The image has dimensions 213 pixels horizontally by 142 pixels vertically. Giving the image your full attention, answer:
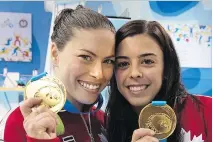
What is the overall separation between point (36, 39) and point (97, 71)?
1932mm

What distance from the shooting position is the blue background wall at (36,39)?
2814mm

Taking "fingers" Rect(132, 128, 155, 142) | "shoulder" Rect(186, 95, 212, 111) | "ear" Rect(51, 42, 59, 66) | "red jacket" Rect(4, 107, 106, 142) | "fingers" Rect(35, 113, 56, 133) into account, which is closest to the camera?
"fingers" Rect(35, 113, 56, 133)

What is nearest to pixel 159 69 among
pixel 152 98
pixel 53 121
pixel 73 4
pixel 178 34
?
pixel 152 98

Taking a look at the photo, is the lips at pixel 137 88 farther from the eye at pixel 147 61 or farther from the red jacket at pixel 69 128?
the red jacket at pixel 69 128

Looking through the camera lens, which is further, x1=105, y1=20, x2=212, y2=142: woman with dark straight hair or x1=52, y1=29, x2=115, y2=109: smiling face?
x1=105, y1=20, x2=212, y2=142: woman with dark straight hair

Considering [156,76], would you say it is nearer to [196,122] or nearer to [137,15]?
[196,122]

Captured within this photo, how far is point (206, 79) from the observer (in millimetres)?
2916

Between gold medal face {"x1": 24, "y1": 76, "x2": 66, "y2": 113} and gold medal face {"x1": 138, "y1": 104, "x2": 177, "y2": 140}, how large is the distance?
27 centimetres

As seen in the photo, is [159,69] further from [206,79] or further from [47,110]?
[206,79]

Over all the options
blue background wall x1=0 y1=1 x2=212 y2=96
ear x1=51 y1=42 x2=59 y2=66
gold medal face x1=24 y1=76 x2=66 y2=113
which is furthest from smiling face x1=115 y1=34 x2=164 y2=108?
blue background wall x1=0 y1=1 x2=212 y2=96

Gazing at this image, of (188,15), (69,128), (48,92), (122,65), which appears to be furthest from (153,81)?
(188,15)

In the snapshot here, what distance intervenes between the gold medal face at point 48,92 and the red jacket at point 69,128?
97 mm

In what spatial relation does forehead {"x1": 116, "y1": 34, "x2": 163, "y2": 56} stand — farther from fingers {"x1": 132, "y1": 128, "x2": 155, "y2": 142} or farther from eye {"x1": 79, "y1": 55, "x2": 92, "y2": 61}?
fingers {"x1": 132, "y1": 128, "x2": 155, "y2": 142}

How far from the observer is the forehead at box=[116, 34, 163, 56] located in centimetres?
116
